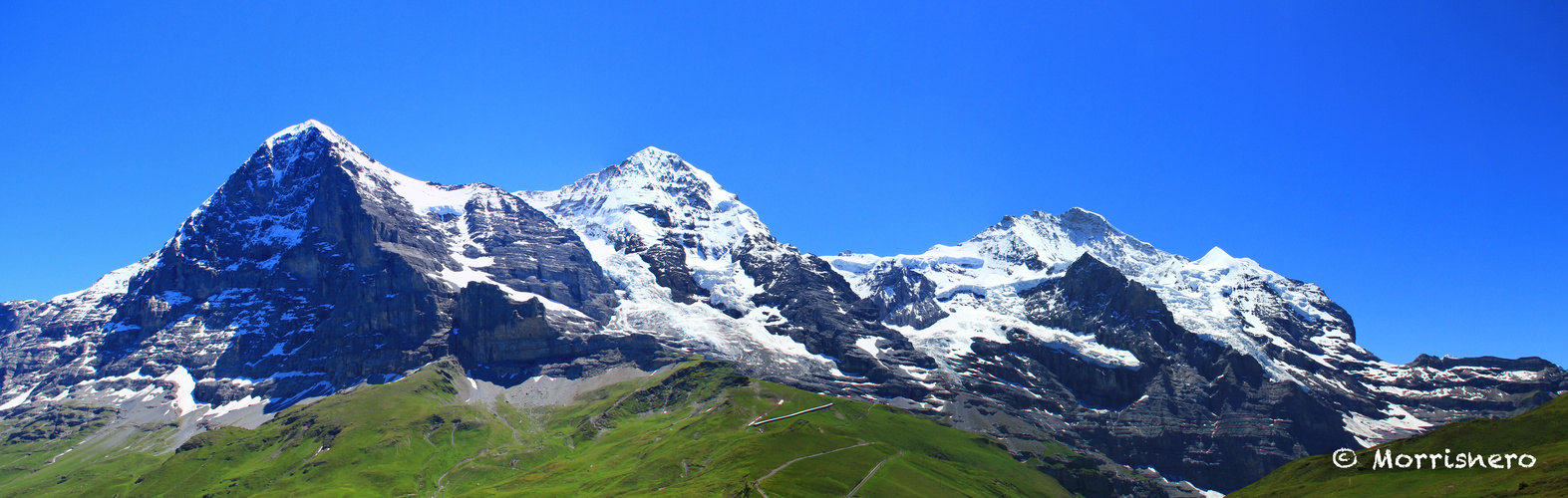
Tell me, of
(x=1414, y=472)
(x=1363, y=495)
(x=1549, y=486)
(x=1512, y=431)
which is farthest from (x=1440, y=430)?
(x=1549, y=486)

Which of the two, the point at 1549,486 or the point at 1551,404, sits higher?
the point at 1551,404

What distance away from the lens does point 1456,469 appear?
16350cm

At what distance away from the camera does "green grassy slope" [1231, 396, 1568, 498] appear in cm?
14200

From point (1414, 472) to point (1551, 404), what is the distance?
4267 cm

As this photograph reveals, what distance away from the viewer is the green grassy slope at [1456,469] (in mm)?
142000

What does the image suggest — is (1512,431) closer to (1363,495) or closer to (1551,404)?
(1551,404)

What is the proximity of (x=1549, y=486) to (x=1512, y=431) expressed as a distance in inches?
2343

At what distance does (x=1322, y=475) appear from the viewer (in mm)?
182250

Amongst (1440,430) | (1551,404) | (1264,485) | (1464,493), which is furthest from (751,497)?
(1551,404)

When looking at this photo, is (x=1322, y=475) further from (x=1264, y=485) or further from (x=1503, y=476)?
(x=1503, y=476)

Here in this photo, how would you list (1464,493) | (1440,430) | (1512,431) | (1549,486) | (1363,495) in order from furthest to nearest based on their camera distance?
1. (1440,430)
2. (1512,431)
3. (1363,495)
4. (1464,493)
5. (1549,486)

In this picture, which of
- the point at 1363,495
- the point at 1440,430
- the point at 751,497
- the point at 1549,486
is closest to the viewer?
the point at 1549,486

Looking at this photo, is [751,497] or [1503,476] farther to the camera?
[751,497]

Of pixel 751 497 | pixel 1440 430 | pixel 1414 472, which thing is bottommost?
pixel 751 497
